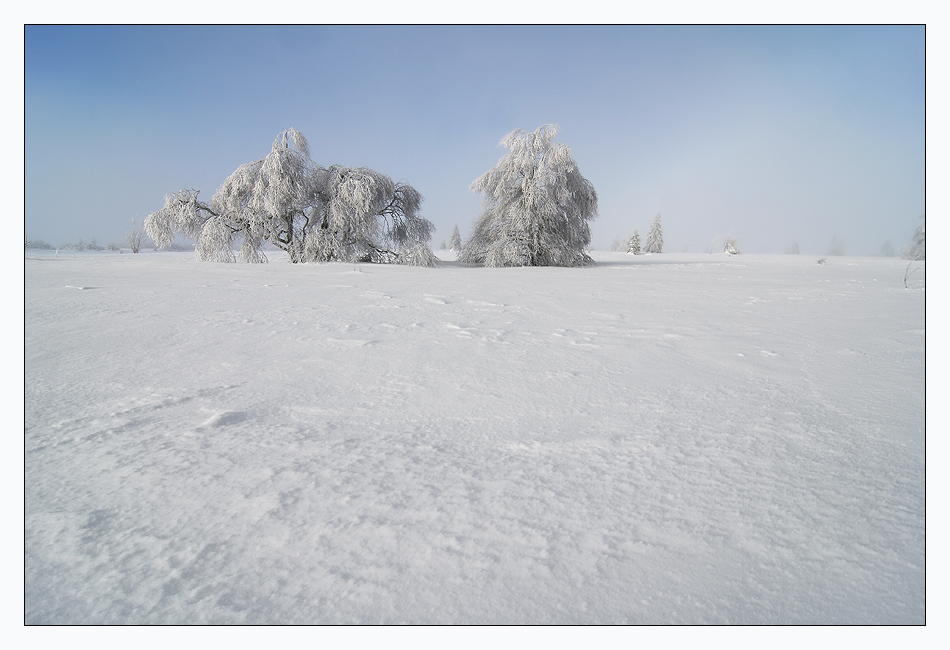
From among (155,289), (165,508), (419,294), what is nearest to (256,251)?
(155,289)

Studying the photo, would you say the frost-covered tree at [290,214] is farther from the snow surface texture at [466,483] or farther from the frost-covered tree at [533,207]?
the snow surface texture at [466,483]

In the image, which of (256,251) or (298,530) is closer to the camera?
(298,530)

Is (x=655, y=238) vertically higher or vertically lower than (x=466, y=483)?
higher

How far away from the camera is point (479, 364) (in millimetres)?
2123

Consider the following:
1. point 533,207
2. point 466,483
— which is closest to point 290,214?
point 533,207

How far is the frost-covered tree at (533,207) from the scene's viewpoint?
12445mm

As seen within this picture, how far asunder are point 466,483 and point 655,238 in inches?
1440

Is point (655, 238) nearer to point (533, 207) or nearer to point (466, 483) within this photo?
point (533, 207)


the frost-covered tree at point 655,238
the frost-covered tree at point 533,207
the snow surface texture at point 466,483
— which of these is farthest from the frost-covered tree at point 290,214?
the frost-covered tree at point 655,238

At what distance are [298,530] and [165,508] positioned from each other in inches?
12.6

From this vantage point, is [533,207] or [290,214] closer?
[290,214]

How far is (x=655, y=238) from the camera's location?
34344mm
